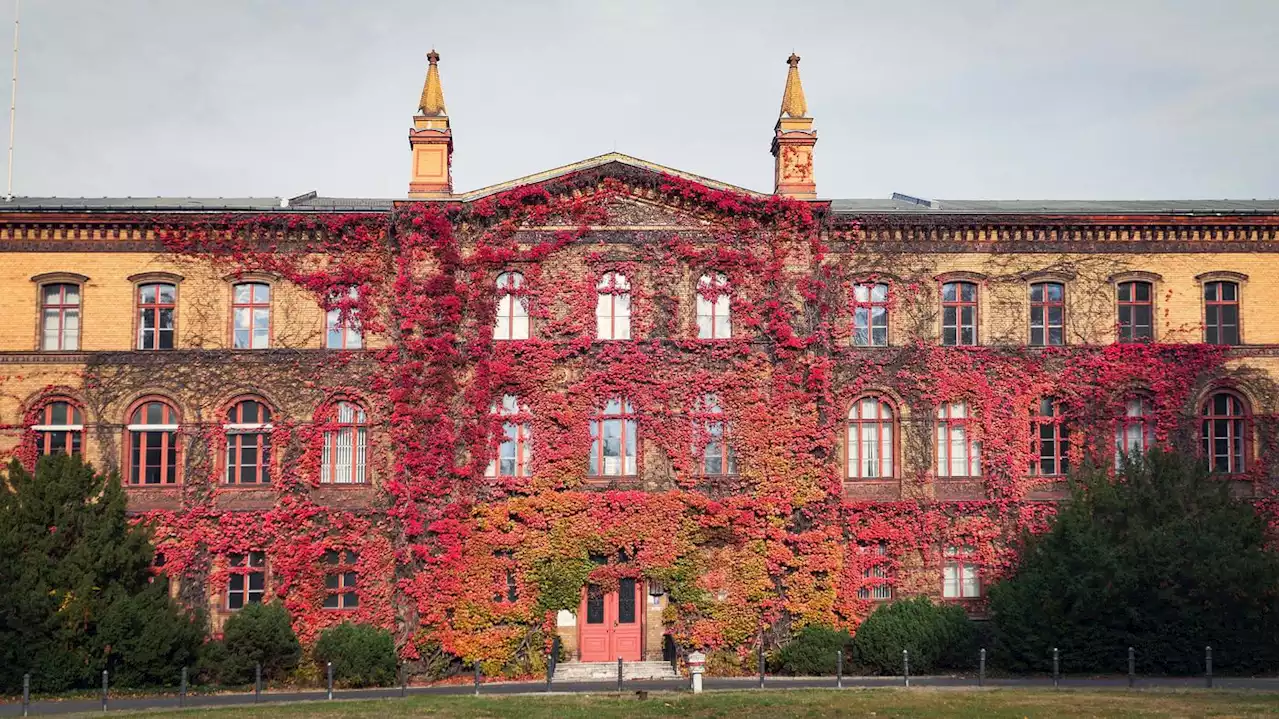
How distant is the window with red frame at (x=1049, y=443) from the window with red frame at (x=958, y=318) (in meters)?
2.80

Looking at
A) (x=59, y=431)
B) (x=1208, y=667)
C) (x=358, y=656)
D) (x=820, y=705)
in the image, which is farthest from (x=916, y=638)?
(x=59, y=431)

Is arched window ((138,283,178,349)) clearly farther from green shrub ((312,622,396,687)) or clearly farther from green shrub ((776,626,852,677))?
green shrub ((776,626,852,677))

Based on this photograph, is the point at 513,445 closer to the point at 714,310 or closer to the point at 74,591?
the point at 714,310

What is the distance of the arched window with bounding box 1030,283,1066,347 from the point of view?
36.2m

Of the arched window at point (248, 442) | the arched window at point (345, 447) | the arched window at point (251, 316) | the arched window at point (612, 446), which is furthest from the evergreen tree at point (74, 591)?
the arched window at point (612, 446)

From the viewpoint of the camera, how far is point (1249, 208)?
37656 millimetres

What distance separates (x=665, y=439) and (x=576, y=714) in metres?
10.7

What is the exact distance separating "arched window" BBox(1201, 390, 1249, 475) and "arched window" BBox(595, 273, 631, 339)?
16783 mm

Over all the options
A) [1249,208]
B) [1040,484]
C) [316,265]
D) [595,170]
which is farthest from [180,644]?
[1249,208]

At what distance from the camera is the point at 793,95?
120 feet

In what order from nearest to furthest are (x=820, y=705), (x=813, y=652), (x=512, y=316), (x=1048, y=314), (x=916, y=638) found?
(x=820, y=705) → (x=916, y=638) → (x=813, y=652) → (x=512, y=316) → (x=1048, y=314)

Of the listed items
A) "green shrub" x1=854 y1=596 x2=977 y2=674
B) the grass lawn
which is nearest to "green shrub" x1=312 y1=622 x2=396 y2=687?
the grass lawn

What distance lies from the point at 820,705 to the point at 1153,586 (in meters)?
10.2

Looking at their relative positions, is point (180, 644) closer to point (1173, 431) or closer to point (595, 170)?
point (595, 170)
